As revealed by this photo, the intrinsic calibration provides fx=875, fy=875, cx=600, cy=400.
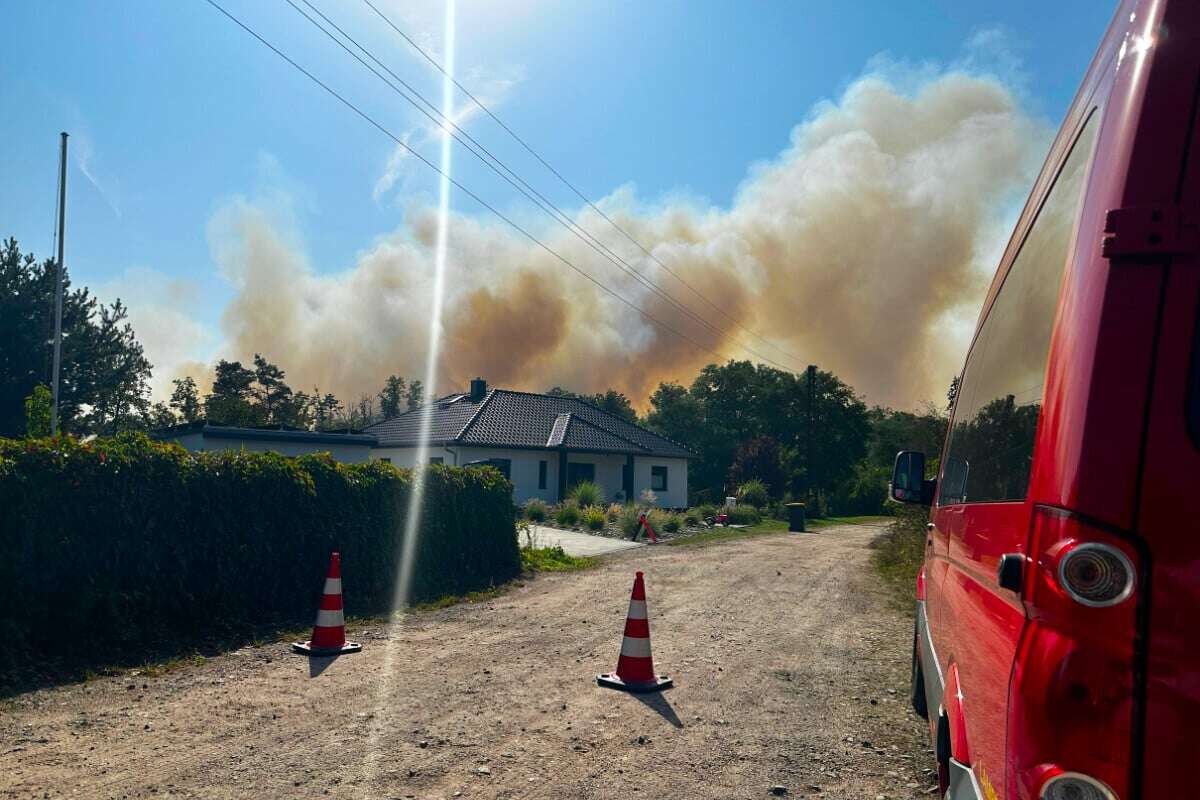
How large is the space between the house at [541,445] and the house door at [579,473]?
0.04 meters

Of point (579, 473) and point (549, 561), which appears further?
point (579, 473)

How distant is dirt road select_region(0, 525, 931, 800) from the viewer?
14.9 ft

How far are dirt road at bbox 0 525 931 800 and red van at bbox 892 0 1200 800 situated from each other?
10.1 feet

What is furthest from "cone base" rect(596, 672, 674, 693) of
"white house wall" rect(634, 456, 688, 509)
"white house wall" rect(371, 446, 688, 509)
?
"white house wall" rect(634, 456, 688, 509)

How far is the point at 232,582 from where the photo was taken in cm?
887

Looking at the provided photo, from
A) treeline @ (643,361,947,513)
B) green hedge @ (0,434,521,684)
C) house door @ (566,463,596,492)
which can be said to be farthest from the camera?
treeline @ (643,361,947,513)

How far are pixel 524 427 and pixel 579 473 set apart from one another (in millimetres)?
3090

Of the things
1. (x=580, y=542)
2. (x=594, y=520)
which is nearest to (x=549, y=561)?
(x=580, y=542)

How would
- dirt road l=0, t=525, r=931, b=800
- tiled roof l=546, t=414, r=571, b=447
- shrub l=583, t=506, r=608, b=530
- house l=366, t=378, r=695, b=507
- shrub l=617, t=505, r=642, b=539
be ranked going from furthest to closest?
tiled roof l=546, t=414, r=571, b=447 < house l=366, t=378, r=695, b=507 < shrub l=583, t=506, r=608, b=530 < shrub l=617, t=505, r=642, b=539 < dirt road l=0, t=525, r=931, b=800

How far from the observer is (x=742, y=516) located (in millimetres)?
32125

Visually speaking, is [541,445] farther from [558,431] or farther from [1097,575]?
[1097,575]

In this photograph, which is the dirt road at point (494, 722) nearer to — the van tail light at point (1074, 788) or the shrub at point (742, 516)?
the van tail light at point (1074, 788)

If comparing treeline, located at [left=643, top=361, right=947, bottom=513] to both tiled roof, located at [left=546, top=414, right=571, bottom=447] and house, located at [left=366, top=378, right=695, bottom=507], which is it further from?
tiled roof, located at [left=546, top=414, right=571, bottom=447]

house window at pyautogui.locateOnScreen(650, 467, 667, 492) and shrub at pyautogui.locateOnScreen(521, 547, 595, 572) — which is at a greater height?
shrub at pyautogui.locateOnScreen(521, 547, 595, 572)
